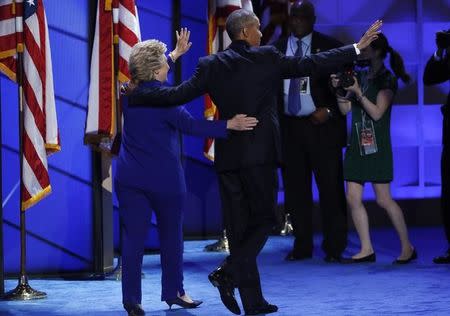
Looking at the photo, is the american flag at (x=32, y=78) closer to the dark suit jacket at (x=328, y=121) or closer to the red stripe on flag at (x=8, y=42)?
the red stripe on flag at (x=8, y=42)

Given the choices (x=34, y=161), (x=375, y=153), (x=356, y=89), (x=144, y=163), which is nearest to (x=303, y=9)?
(x=356, y=89)

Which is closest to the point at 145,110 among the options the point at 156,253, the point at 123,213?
the point at 123,213

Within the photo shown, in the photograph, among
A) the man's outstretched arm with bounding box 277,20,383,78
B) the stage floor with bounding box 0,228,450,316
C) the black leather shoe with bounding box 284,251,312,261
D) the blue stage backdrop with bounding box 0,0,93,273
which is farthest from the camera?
the black leather shoe with bounding box 284,251,312,261

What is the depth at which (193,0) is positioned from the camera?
10.6 m

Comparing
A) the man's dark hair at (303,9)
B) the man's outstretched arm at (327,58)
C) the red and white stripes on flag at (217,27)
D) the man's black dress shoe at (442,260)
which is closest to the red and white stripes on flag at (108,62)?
the man's dark hair at (303,9)

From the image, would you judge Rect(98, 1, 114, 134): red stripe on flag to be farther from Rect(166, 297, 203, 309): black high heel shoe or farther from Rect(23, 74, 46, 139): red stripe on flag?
Rect(166, 297, 203, 309): black high heel shoe

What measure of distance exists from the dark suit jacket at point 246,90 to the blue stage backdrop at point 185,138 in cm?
237

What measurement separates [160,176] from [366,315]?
148 cm

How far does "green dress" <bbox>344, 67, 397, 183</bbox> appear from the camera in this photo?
351 inches

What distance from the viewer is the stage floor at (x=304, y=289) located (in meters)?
6.96

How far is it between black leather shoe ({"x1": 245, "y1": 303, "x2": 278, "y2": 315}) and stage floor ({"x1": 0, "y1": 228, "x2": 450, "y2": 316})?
84 millimetres

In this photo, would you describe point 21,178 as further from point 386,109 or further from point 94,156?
point 386,109

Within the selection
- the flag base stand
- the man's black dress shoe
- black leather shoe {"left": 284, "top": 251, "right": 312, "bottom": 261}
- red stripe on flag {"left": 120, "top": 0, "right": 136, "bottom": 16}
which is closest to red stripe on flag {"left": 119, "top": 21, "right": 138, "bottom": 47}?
red stripe on flag {"left": 120, "top": 0, "right": 136, "bottom": 16}

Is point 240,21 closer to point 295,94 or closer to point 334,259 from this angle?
point 295,94
